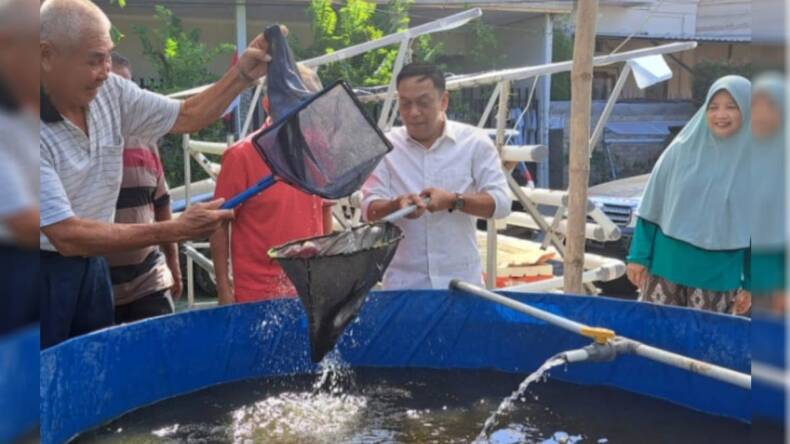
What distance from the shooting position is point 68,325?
299 centimetres

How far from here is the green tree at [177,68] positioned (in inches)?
438

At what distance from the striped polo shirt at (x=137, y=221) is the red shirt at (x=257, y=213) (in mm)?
296

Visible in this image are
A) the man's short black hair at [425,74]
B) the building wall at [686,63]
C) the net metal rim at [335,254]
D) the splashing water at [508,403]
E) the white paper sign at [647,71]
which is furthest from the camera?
the building wall at [686,63]

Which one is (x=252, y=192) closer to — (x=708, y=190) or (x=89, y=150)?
(x=89, y=150)

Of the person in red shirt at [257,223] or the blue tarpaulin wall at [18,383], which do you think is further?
the person in red shirt at [257,223]

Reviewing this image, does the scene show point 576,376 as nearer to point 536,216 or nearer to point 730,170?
point 730,170

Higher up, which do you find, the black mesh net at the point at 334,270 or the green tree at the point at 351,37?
the green tree at the point at 351,37

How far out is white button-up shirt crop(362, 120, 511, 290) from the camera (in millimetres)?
3537

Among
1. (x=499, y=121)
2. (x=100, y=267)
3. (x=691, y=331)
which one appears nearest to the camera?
(x=100, y=267)

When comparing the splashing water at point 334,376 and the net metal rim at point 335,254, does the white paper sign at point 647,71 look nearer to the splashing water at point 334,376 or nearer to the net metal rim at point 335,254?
the net metal rim at point 335,254

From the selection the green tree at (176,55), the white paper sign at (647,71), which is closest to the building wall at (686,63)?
the green tree at (176,55)

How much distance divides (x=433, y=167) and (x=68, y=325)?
1599 mm

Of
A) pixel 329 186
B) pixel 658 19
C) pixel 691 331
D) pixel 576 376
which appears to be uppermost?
pixel 658 19

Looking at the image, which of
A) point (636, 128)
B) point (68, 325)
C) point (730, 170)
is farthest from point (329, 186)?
point (636, 128)
